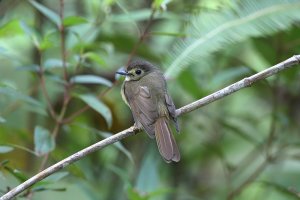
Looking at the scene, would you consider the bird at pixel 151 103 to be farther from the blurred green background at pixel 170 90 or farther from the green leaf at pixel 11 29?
the green leaf at pixel 11 29

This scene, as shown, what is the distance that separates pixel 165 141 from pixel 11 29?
3.49 ft

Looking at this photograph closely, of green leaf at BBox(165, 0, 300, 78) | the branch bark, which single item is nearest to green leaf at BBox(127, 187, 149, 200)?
the branch bark

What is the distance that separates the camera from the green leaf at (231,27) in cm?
333

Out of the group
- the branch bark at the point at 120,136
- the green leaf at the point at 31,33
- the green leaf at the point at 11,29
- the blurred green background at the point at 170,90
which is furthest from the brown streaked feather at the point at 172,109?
the green leaf at the point at 11,29

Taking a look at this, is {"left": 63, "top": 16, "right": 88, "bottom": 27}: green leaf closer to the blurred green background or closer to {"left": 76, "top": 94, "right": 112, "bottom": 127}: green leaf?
the blurred green background

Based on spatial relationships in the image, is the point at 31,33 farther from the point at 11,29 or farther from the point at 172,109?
the point at 172,109

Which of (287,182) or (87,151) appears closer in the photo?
(87,151)

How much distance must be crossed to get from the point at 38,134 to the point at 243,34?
1.18 m

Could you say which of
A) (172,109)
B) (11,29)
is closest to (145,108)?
(172,109)

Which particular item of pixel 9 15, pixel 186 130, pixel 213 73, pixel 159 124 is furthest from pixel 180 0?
pixel 159 124

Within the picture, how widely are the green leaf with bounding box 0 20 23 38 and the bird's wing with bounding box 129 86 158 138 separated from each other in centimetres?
79

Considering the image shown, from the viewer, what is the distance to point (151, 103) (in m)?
3.83

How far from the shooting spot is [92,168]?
183 inches

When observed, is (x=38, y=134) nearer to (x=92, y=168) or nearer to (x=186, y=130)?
(x=92, y=168)
